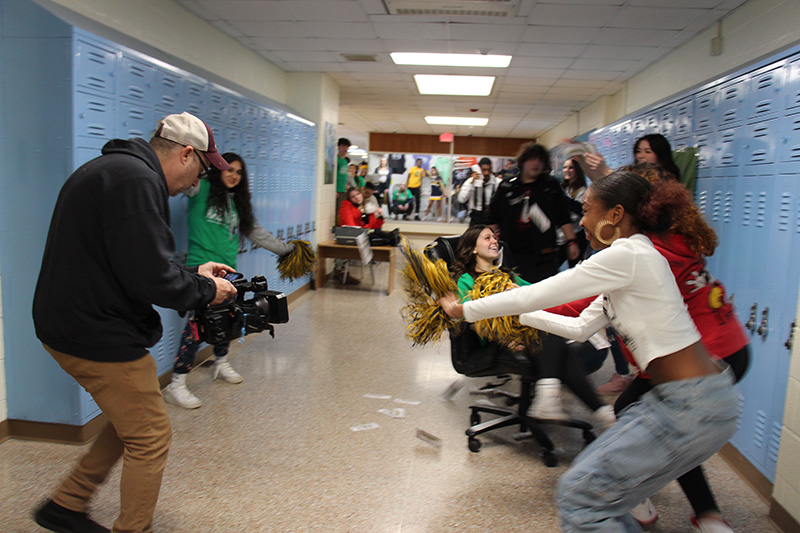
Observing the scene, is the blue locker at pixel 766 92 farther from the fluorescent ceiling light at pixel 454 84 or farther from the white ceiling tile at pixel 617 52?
the fluorescent ceiling light at pixel 454 84

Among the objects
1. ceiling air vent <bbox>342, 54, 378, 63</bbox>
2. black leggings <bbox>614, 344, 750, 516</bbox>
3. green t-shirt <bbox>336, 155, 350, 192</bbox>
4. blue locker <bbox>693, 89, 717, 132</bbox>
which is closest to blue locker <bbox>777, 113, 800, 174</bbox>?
blue locker <bbox>693, 89, 717, 132</bbox>

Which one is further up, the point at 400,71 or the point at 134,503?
the point at 400,71

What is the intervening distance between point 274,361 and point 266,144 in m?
2.16

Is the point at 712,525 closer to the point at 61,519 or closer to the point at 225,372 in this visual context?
the point at 61,519

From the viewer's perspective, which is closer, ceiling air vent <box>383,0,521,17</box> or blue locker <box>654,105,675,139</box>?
blue locker <box>654,105,675,139</box>

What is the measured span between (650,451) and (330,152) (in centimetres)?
673

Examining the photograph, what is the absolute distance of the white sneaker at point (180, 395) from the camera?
317 centimetres

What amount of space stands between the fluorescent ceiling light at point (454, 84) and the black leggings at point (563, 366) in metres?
4.90

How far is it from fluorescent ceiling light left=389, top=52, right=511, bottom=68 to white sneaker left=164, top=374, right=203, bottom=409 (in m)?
4.14

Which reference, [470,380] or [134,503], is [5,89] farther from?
[470,380]

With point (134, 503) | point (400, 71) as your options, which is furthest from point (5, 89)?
point (400, 71)

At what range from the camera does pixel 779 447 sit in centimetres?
227

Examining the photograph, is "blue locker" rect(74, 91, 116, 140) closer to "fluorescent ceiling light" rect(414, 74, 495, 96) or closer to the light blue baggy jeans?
the light blue baggy jeans

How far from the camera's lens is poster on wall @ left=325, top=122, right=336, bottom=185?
24.2 feet
